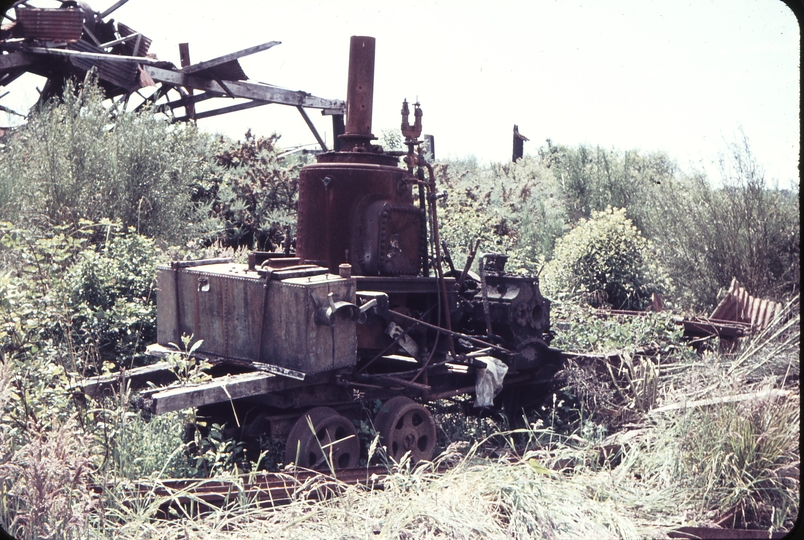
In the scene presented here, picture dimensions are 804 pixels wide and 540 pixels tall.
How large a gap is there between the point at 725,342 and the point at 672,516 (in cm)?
373

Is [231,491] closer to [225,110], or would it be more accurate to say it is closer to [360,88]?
[360,88]

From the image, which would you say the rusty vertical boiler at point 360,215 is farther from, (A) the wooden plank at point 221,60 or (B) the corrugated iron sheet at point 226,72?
(B) the corrugated iron sheet at point 226,72

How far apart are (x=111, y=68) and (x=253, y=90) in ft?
9.60

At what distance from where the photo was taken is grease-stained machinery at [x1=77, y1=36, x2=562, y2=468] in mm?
5094

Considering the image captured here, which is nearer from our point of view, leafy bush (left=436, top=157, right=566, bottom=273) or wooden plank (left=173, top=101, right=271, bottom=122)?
leafy bush (left=436, top=157, right=566, bottom=273)

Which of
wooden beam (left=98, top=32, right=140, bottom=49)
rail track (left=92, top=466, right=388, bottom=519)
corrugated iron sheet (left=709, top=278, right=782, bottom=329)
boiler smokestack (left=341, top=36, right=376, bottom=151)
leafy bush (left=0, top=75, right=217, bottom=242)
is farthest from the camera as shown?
wooden beam (left=98, top=32, right=140, bottom=49)

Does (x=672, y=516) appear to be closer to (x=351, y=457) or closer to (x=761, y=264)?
(x=351, y=457)

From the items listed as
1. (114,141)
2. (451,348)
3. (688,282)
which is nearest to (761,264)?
(688,282)

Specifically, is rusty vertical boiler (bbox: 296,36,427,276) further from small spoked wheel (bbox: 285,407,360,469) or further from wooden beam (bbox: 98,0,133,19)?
wooden beam (bbox: 98,0,133,19)

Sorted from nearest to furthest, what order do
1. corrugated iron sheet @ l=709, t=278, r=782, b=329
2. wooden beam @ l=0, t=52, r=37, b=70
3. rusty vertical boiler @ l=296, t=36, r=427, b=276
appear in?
rusty vertical boiler @ l=296, t=36, r=427, b=276
corrugated iron sheet @ l=709, t=278, r=782, b=329
wooden beam @ l=0, t=52, r=37, b=70

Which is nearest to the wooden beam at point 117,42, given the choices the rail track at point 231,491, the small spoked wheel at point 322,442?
the small spoked wheel at point 322,442

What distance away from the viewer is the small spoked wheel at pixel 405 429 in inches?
222

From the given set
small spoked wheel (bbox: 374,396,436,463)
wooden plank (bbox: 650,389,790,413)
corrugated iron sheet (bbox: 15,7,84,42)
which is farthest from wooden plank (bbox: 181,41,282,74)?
wooden plank (bbox: 650,389,790,413)

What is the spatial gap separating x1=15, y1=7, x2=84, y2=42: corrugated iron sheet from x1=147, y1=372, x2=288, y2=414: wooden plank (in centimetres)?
934
